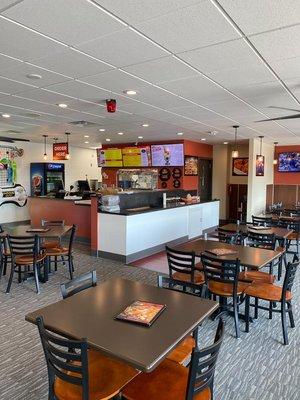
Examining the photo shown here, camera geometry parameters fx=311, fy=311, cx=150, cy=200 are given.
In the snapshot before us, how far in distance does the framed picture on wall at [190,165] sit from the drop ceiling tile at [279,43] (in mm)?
6834

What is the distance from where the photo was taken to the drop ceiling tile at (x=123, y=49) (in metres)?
2.66

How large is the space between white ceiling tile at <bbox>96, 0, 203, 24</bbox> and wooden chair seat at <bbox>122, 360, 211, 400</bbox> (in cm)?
246

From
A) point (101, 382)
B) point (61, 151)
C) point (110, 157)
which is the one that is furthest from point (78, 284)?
point (110, 157)

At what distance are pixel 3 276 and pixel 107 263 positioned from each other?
1.83 m

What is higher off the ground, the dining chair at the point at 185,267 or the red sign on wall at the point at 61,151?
the red sign on wall at the point at 61,151

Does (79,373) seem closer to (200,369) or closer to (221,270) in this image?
→ (200,369)

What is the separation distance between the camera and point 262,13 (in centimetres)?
225

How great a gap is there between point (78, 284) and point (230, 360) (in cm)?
161

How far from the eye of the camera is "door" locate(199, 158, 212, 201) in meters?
11.0

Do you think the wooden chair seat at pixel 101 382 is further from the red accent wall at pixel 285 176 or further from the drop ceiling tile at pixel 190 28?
the red accent wall at pixel 285 176

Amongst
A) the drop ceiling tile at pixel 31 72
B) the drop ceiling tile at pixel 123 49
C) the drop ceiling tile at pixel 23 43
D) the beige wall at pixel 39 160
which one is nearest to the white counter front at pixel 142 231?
the drop ceiling tile at pixel 31 72

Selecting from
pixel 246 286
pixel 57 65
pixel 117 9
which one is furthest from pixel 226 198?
pixel 117 9

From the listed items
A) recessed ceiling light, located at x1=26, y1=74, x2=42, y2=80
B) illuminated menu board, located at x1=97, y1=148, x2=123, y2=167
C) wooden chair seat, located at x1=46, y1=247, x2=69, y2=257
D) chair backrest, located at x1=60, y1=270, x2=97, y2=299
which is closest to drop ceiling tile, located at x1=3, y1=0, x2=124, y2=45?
recessed ceiling light, located at x1=26, y1=74, x2=42, y2=80

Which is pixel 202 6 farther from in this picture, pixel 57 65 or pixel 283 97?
pixel 283 97
